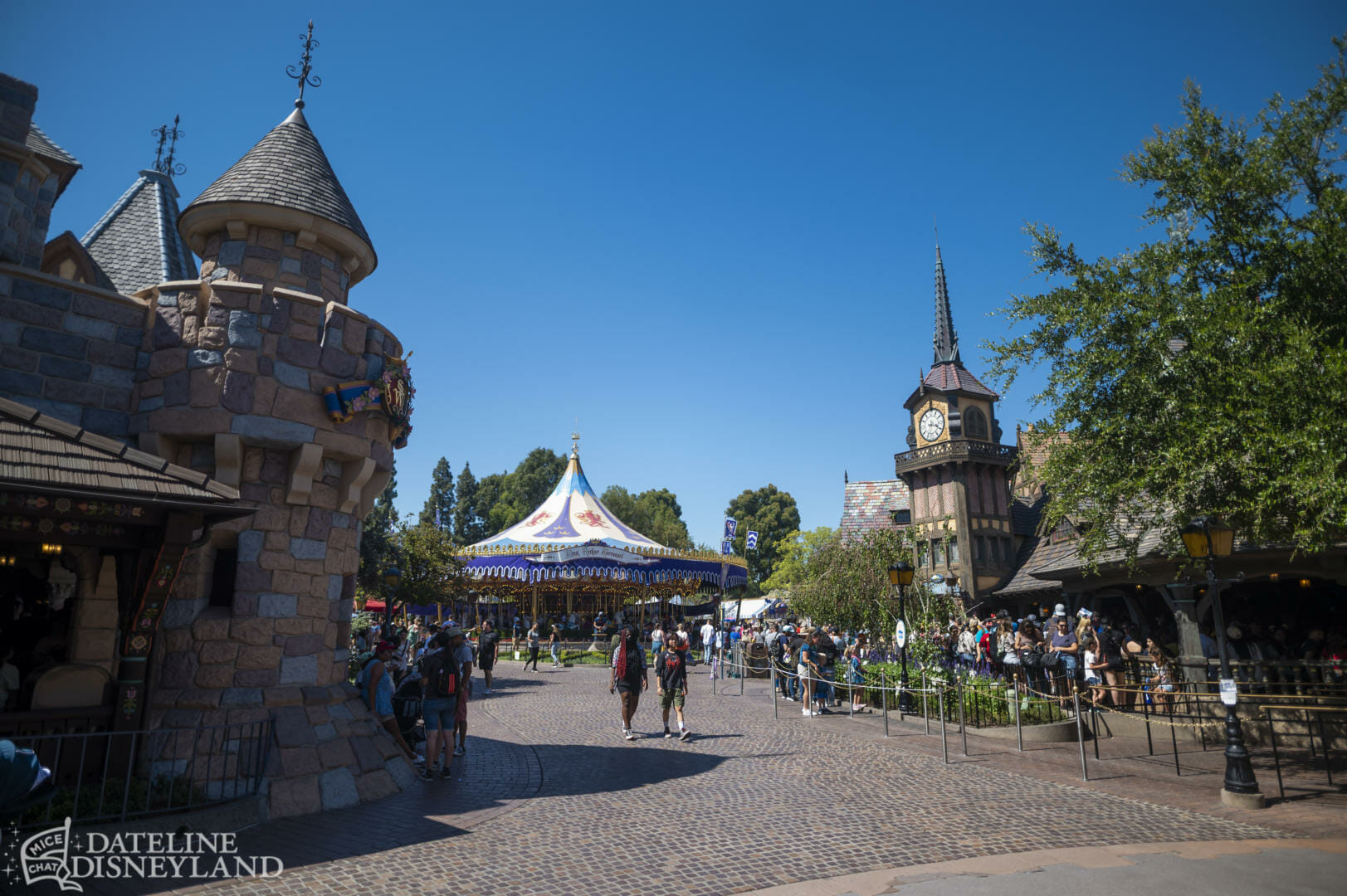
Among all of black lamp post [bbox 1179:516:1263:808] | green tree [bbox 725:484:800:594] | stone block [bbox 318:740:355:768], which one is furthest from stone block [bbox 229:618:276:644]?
green tree [bbox 725:484:800:594]

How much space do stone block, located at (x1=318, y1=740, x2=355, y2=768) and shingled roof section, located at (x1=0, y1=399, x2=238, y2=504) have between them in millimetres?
2983

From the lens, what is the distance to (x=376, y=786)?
27.3 ft

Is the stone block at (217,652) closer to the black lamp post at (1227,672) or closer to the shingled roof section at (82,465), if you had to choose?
the shingled roof section at (82,465)

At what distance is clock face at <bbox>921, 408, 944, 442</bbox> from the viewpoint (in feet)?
122

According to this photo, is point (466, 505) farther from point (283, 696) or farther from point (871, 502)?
point (283, 696)

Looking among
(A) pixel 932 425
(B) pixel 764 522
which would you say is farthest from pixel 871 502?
(B) pixel 764 522

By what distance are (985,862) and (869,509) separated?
38.0 metres

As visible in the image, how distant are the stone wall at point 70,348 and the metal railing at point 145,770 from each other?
10.9 feet

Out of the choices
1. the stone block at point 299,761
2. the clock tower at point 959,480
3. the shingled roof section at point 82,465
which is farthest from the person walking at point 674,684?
the clock tower at point 959,480

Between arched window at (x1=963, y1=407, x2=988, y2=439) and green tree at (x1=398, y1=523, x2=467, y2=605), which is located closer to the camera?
green tree at (x1=398, y1=523, x2=467, y2=605)

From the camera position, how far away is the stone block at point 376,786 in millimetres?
8156

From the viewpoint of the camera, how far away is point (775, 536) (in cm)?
6981

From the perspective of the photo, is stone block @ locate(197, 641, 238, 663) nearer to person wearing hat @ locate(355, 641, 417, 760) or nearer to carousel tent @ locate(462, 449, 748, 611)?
person wearing hat @ locate(355, 641, 417, 760)

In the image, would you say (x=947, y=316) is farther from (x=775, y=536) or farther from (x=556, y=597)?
(x=775, y=536)
